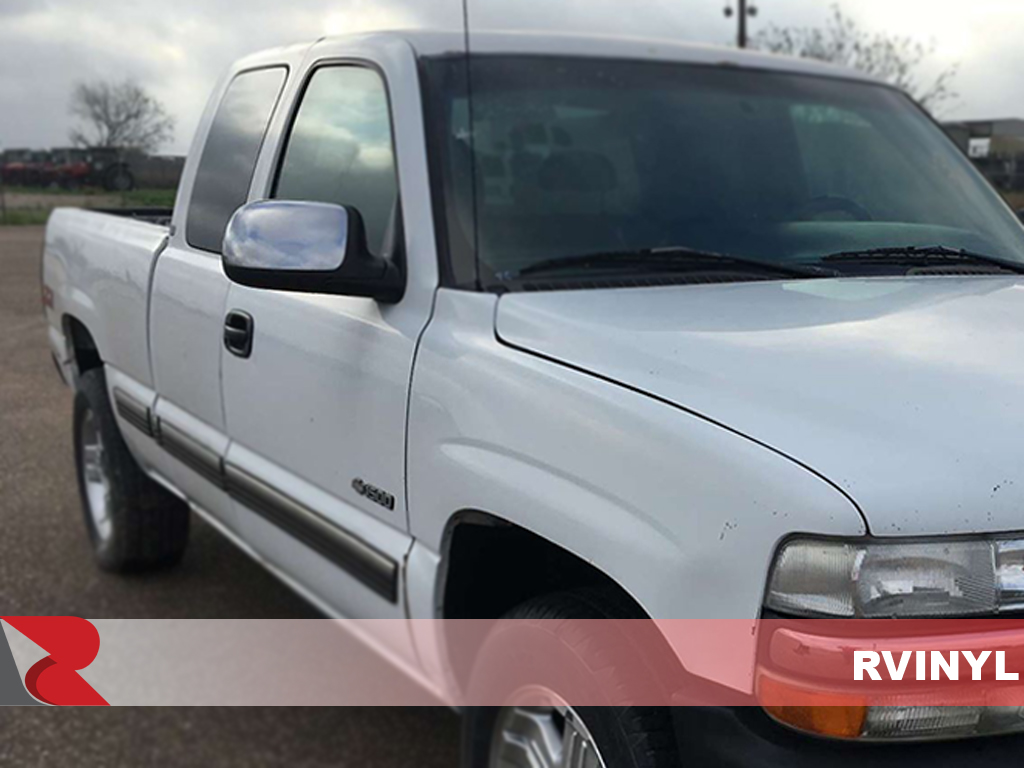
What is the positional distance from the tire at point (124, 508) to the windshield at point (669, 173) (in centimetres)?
218

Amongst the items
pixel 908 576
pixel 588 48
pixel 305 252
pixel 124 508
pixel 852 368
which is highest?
pixel 588 48

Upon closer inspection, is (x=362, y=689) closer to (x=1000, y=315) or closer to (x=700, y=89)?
(x=700, y=89)

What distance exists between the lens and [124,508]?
163 inches

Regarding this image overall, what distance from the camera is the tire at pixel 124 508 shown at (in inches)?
164

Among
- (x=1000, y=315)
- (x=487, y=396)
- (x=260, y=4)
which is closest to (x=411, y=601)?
(x=487, y=396)

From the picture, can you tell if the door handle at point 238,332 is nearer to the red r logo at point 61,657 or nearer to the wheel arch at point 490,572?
the wheel arch at point 490,572

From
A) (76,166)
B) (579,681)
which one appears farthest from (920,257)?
(76,166)

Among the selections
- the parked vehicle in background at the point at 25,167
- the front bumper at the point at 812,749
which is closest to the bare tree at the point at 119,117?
the parked vehicle in background at the point at 25,167

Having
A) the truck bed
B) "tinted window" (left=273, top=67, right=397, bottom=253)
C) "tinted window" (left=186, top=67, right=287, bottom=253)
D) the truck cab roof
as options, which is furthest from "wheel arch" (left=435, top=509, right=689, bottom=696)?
the truck bed

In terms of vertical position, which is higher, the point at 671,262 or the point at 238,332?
the point at 671,262

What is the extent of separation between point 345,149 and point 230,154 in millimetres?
633

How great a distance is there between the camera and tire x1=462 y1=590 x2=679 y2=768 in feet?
5.81

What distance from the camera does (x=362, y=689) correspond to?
11.4 ft

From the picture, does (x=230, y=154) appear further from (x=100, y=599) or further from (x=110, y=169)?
(x=100, y=599)
